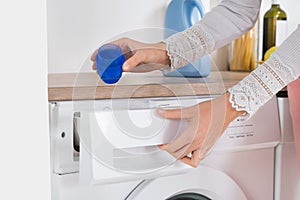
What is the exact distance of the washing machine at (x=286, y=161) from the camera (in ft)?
4.01

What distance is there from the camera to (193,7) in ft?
4.96

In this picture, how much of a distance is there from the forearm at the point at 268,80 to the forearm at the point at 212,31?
0.17 m

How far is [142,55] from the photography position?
97 cm

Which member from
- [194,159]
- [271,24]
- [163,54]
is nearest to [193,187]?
[194,159]

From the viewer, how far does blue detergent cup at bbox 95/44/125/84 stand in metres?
0.90

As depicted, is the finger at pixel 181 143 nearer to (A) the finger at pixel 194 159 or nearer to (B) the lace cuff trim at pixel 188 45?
(A) the finger at pixel 194 159

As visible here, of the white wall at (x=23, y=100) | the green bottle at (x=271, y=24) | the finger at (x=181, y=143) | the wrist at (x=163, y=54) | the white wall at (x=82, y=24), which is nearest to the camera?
the white wall at (x=23, y=100)

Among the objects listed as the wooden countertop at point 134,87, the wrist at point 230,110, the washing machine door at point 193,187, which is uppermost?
the wooden countertop at point 134,87

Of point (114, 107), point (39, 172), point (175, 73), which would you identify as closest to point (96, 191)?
point (114, 107)

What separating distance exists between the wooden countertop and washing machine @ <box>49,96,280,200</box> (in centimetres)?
1

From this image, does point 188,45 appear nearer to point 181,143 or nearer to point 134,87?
point 134,87

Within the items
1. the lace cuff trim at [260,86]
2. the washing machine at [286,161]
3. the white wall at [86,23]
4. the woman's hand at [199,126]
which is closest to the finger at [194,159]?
the woman's hand at [199,126]

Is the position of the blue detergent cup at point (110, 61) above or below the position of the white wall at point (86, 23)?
below

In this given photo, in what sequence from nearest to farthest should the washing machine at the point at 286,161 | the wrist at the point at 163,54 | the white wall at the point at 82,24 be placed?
the wrist at the point at 163,54
the washing machine at the point at 286,161
the white wall at the point at 82,24
